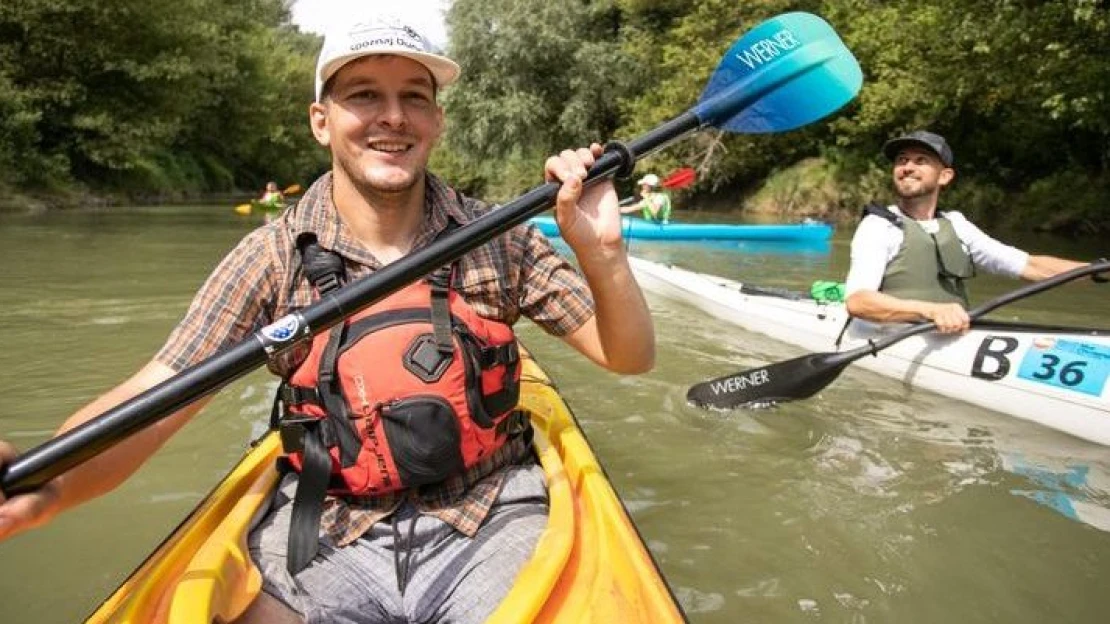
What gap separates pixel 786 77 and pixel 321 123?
1366 mm

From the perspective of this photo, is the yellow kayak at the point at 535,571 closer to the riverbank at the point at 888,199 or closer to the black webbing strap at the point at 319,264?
the black webbing strap at the point at 319,264

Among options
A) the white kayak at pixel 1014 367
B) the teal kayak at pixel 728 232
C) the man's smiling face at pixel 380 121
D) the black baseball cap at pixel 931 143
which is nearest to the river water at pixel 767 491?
the white kayak at pixel 1014 367

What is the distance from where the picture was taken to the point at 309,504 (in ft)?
5.48

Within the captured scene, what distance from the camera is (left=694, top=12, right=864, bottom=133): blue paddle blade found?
2.42 meters

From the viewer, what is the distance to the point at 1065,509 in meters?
2.93

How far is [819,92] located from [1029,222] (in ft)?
47.2

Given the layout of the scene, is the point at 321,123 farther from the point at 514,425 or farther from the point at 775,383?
the point at 775,383

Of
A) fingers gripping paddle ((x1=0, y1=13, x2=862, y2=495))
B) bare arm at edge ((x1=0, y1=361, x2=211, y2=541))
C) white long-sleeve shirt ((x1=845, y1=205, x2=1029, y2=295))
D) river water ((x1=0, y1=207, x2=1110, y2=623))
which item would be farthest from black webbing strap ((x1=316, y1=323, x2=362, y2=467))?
white long-sleeve shirt ((x1=845, y1=205, x2=1029, y2=295))

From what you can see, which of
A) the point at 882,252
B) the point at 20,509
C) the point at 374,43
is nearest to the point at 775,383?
the point at 882,252

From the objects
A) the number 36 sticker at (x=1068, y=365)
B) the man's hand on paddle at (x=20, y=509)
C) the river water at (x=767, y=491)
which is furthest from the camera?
the number 36 sticker at (x=1068, y=365)

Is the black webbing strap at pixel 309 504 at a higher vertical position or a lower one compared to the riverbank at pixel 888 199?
lower

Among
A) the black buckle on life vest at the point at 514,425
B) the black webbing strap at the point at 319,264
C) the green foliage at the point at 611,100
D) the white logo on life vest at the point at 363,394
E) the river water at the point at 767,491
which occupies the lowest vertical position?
the river water at the point at 767,491

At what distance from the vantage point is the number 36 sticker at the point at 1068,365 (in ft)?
11.4

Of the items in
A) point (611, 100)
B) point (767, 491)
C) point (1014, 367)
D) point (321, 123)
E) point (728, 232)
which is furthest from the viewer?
point (611, 100)
